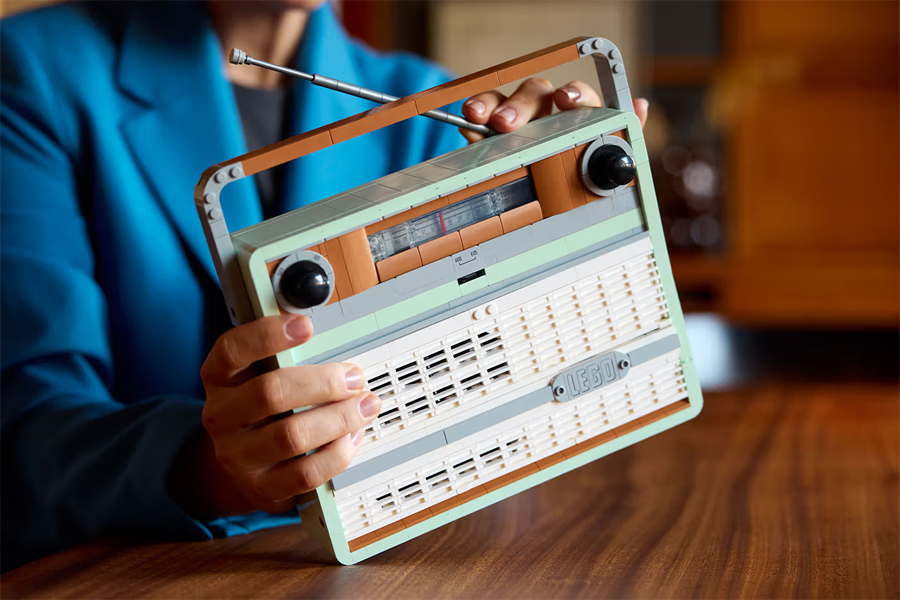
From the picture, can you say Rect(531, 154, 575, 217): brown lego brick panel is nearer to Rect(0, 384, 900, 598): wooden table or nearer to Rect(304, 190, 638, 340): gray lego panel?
Rect(304, 190, 638, 340): gray lego panel

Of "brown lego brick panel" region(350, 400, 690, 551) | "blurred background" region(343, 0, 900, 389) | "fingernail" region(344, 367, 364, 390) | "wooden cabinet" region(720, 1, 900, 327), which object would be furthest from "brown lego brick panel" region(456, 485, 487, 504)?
"wooden cabinet" region(720, 1, 900, 327)

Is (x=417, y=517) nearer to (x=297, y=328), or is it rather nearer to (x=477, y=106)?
(x=297, y=328)

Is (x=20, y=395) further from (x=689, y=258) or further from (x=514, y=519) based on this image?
(x=689, y=258)

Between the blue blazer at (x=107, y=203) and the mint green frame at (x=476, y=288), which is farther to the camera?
the blue blazer at (x=107, y=203)

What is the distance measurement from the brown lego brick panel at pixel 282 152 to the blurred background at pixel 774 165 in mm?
1696

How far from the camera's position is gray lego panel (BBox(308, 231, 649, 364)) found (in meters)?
0.49

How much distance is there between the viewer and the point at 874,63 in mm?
2105

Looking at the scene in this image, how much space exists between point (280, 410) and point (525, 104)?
30 centimetres

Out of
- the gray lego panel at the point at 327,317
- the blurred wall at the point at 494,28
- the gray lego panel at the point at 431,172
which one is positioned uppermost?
the blurred wall at the point at 494,28

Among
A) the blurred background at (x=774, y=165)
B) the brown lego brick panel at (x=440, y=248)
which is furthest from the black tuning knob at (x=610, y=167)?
the blurred background at (x=774, y=165)

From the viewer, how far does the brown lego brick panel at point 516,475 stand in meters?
0.51

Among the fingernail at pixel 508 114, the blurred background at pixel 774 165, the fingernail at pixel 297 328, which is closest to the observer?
the fingernail at pixel 297 328

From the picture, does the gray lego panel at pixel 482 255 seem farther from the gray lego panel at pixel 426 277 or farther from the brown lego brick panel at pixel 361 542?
the brown lego brick panel at pixel 361 542

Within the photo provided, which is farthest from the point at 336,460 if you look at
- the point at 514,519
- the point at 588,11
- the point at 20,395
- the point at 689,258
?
the point at 588,11
